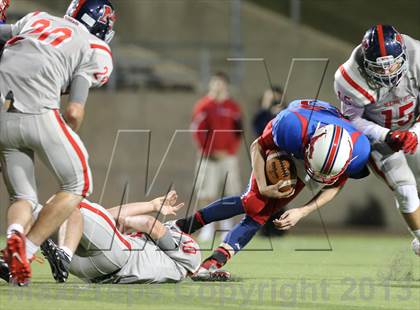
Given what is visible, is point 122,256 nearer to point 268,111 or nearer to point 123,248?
point 123,248

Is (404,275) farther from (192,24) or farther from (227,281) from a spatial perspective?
(192,24)

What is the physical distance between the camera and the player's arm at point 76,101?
505 centimetres

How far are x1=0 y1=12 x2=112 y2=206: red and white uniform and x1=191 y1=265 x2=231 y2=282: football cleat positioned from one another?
1024mm

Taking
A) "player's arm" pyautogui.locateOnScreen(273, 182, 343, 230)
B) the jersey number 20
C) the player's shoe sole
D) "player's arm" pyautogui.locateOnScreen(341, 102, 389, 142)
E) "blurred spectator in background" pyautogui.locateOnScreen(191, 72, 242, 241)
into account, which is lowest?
"blurred spectator in background" pyautogui.locateOnScreen(191, 72, 242, 241)

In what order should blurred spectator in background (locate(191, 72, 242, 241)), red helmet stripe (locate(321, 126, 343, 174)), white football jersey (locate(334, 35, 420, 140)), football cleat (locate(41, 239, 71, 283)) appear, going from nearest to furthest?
football cleat (locate(41, 239, 71, 283)) < red helmet stripe (locate(321, 126, 343, 174)) < white football jersey (locate(334, 35, 420, 140)) < blurred spectator in background (locate(191, 72, 242, 241))

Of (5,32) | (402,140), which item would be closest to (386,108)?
(402,140)

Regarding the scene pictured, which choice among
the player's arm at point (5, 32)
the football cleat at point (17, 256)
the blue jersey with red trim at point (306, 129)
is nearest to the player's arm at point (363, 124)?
the blue jersey with red trim at point (306, 129)

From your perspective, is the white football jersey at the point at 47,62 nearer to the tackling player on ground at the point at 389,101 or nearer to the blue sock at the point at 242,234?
the blue sock at the point at 242,234

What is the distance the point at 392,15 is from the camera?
42.1 feet

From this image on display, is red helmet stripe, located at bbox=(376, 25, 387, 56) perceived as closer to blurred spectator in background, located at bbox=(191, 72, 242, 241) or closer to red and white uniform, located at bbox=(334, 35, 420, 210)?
red and white uniform, located at bbox=(334, 35, 420, 210)

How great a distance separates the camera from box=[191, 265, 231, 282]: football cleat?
580cm

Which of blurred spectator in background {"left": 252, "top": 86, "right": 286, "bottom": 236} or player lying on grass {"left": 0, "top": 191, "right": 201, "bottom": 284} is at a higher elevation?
player lying on grass {"left": 0, "top": 191, "right": 201, "bottom": 284}

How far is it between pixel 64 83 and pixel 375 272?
2.70m

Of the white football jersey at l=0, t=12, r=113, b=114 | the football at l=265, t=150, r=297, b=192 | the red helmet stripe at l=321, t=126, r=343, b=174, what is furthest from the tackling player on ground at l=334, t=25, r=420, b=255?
the white football jersey at l=0, t=12, r=113, b=114
